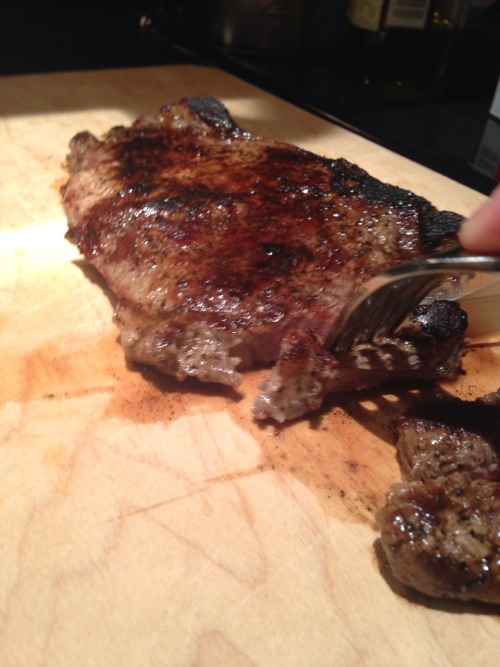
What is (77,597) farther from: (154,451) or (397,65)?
(397,65)


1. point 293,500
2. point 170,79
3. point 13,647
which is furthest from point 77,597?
point 170,79

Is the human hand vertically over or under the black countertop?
over

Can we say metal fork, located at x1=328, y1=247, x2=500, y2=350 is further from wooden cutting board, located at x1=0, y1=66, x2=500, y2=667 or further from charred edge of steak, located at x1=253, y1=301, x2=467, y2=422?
wooden cutting board, located at x1=0, y1=66, x2=500, y2=667

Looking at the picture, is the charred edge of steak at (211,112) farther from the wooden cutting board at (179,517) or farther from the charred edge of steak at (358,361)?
the charred edge of steak at (358,361)

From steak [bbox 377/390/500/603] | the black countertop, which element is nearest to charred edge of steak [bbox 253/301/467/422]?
steak [bbox 377/390/500/603]

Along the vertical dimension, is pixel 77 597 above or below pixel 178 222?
below

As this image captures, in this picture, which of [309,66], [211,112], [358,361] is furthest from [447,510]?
[309,66]

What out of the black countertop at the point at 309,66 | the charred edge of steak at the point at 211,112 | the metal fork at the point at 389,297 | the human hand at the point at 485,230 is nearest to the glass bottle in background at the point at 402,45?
the black countertop at the point at 309,66
